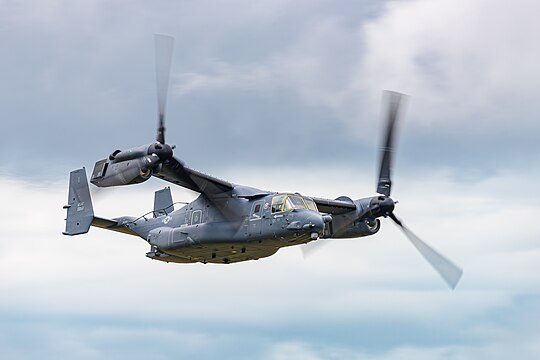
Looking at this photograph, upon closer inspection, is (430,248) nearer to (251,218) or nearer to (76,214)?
(251,218)

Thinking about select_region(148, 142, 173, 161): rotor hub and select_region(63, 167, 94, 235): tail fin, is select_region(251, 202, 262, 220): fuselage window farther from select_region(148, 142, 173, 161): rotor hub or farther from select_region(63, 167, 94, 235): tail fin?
select_region(63, 167, 94, 235): tail fin

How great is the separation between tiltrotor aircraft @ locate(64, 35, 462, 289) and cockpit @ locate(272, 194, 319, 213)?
17 mm

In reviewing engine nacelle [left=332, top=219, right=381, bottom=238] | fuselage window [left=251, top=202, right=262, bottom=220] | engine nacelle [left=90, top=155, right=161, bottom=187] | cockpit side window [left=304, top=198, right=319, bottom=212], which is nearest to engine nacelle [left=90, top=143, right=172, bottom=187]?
engine nacelle [left=90, top=155, right=161, bottom=187]

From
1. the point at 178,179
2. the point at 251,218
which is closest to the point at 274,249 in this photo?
the point at 251,218

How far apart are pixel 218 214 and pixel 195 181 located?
1869mm

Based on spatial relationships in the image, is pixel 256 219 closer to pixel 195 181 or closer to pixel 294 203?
pixel 294 203

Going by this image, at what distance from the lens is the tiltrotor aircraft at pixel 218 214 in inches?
1877

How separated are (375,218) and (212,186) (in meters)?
8.58

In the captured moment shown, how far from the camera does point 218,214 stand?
5044 centimetres

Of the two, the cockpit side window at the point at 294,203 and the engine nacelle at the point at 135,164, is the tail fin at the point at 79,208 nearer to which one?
the engine nacelle at the point at 135,164

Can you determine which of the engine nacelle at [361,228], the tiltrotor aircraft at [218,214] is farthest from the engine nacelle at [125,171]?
the engine nacelle at [361,228]

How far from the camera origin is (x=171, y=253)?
169ft

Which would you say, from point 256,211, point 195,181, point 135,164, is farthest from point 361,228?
point 135,164

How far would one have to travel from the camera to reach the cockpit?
159 feet
